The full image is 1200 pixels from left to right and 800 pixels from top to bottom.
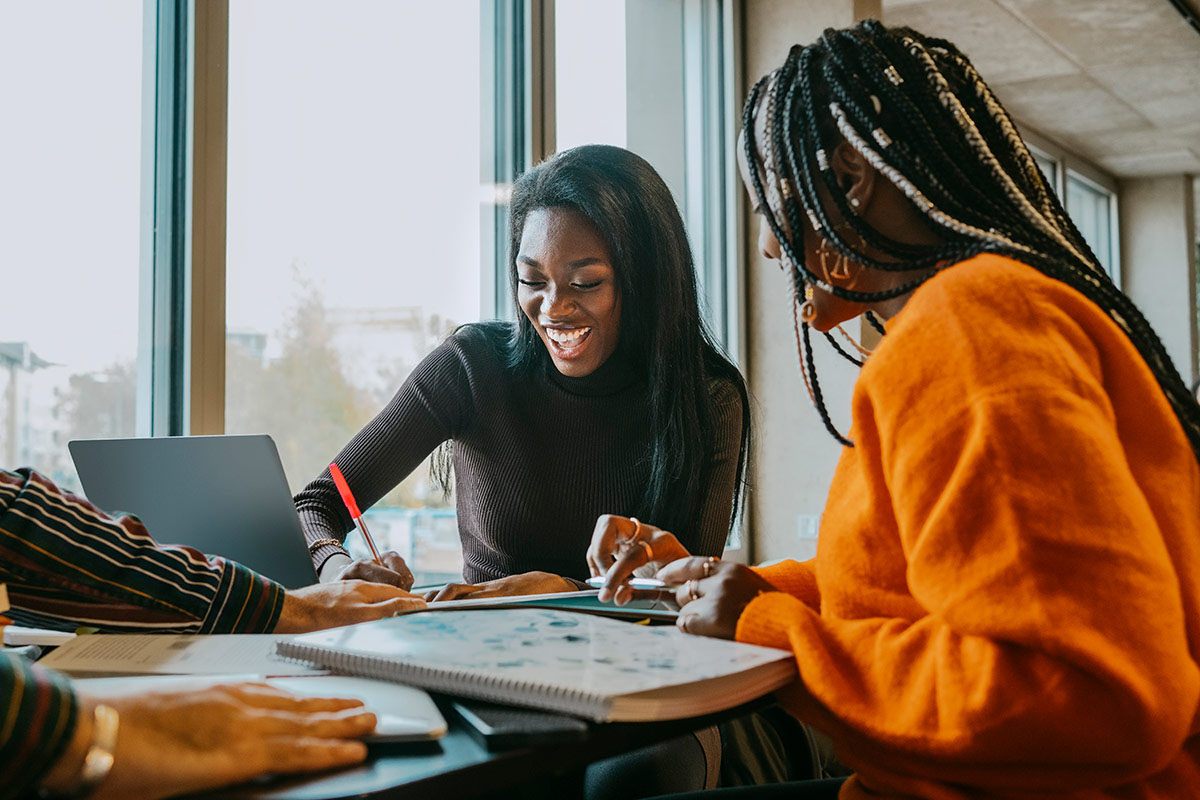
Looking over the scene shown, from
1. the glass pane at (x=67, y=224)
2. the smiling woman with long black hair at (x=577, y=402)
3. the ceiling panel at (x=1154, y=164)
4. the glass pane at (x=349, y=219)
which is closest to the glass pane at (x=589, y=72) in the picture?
the glass pane at (x=349, y=219)

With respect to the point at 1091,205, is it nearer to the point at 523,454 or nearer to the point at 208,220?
the point at 523,454

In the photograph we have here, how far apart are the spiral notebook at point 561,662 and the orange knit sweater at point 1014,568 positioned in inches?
2.7

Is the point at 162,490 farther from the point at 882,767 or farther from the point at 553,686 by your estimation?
the point at 882,767

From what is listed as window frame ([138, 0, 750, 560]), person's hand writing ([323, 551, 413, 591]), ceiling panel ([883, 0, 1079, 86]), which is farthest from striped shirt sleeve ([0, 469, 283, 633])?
ceiling panel ([883, 0, 1079, 86])

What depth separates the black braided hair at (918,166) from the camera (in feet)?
2.74

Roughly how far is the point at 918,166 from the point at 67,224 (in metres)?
1.42

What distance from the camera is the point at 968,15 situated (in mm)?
4059

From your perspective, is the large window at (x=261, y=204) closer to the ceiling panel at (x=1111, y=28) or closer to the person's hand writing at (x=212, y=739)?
the person's hand writing at (x=212, y=739)

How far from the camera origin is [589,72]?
117 inches

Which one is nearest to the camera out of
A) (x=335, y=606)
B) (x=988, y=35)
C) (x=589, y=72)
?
(x=335, y=606)

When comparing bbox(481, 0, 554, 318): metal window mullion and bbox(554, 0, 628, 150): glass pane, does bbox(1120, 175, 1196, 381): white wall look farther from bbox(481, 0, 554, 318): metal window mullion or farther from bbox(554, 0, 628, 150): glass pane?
bbox(481, 0, 554, 318): metal window mullion

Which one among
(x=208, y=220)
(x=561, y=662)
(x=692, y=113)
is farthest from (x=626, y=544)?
(x=692, y=113)

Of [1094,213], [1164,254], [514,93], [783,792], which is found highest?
[1094,213]

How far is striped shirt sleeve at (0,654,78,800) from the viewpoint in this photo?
0.49 metres
